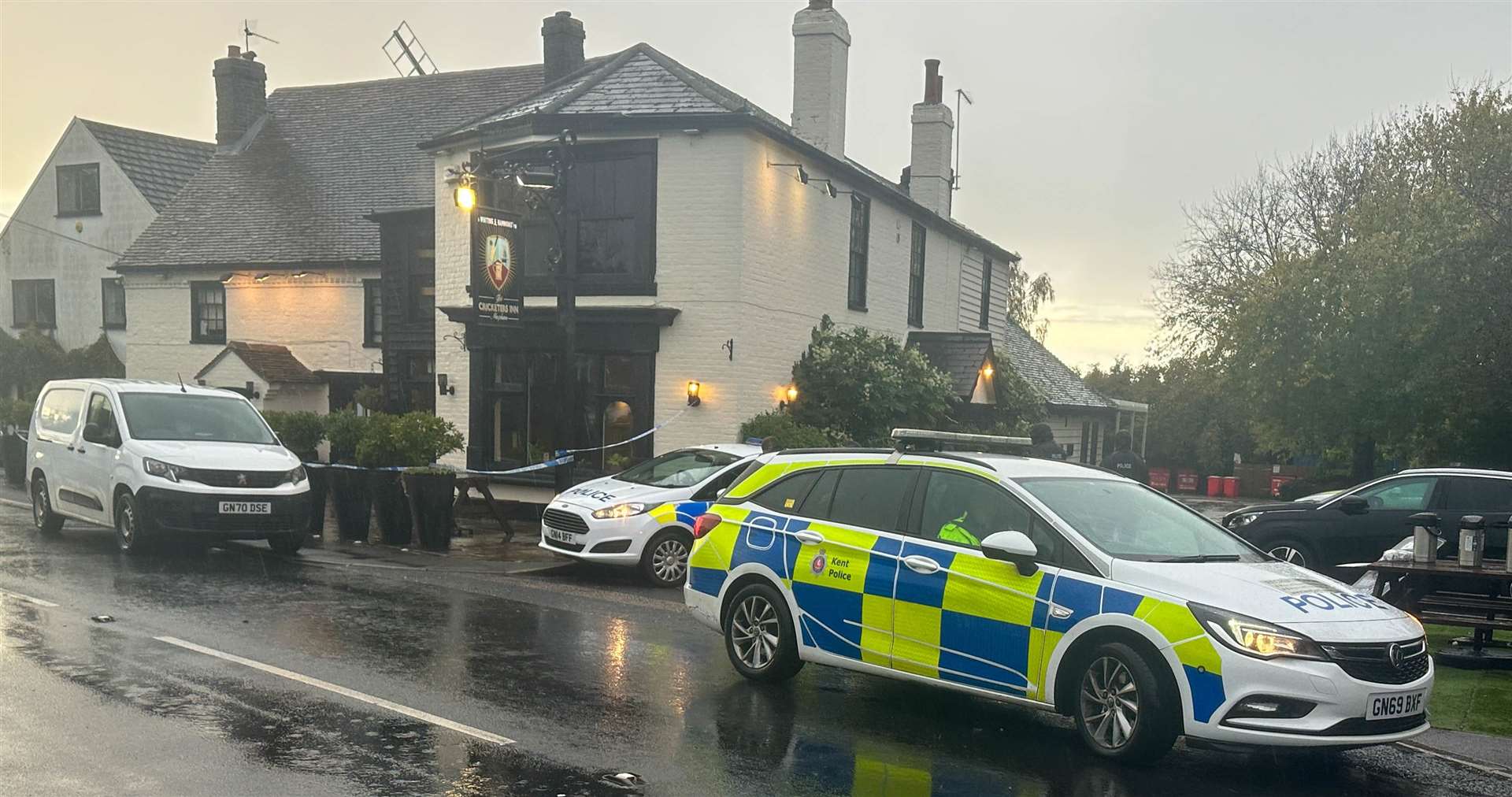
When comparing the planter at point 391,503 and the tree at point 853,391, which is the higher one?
the tree at point 853,391

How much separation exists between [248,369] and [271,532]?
13.0 metres

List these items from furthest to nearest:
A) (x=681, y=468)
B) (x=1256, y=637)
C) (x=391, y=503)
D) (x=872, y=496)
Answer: (x=391, y=503)
(x=681, y=468)
(x=872, y=496)
(x=1256, y=637)

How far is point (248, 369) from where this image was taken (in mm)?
24141

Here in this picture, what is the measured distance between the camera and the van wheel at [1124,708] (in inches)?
228

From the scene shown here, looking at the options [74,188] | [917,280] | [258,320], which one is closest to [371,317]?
[258,320]

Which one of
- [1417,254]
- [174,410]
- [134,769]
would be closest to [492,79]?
[174,410]

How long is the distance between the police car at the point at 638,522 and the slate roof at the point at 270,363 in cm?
1393

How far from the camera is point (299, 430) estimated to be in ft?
55.4

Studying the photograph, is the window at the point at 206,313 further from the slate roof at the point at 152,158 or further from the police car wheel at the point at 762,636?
the police car wheel at the point at 762,636

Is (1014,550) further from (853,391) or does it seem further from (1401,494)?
(853,391)

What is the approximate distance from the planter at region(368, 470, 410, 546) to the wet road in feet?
14.1

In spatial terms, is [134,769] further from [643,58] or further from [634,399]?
[643,58]

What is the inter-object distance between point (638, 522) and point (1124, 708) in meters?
6.89

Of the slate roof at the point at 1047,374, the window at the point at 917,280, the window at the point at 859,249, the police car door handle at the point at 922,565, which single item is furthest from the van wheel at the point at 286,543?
the slate roof at the point at 1047,374
